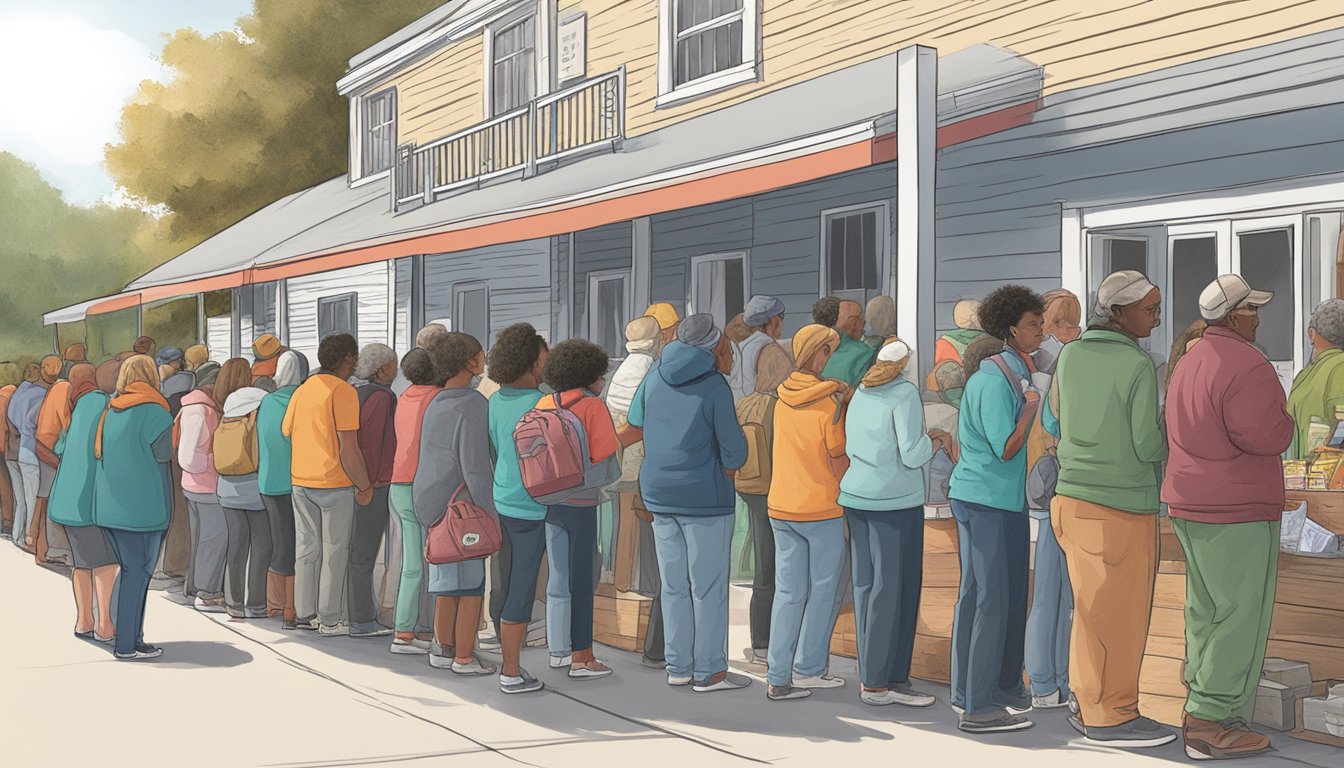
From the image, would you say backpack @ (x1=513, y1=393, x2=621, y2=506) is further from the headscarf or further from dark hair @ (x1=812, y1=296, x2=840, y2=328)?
the headscarf

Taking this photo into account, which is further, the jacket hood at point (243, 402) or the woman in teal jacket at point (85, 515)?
the jacket hood at point (243, 402)

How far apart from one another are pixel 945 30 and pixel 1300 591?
6.53m

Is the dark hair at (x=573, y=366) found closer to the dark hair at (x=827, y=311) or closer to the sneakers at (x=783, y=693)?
the dark hair at (x=827, y=311)

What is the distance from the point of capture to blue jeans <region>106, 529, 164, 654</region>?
7.69 metres

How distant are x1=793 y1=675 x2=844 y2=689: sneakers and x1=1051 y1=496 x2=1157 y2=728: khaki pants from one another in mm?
1405

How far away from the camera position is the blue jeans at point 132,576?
7688 mm

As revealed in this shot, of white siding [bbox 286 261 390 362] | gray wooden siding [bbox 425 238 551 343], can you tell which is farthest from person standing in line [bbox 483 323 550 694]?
white siding [bbox 286 261 390 362]

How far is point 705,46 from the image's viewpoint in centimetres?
1460

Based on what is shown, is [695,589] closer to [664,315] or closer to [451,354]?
[451,354]

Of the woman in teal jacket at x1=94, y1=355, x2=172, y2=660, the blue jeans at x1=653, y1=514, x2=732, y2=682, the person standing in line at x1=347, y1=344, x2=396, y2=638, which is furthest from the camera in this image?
the person standing in line at x1=347, y1=344, x2=396, y2=638

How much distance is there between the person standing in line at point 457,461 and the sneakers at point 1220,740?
3.22m

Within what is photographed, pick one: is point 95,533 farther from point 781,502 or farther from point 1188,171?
point 1188,171

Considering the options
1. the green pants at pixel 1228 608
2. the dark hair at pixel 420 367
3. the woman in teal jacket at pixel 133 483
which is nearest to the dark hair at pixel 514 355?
the dark hair at pixel 420 367

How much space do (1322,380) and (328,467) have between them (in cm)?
537
